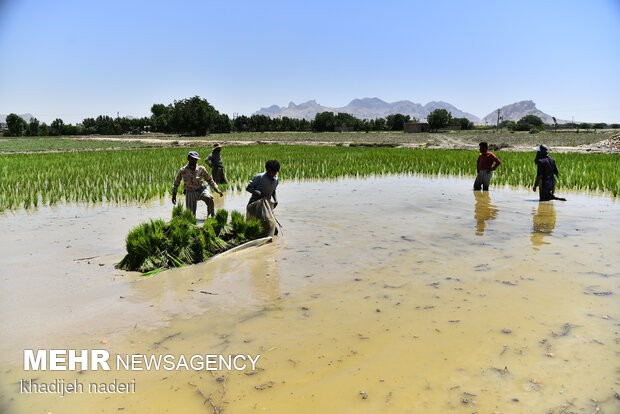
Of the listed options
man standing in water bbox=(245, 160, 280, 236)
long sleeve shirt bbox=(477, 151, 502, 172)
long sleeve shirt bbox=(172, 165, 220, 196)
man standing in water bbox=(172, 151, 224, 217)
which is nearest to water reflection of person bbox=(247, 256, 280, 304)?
man standing in water bbox=(245, 160, 280, 236)

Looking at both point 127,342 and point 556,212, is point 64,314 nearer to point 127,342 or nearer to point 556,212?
point 127,342

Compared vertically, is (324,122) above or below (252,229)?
above

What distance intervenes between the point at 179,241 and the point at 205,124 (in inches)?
2202

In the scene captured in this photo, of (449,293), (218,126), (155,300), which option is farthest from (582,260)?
(218,126)

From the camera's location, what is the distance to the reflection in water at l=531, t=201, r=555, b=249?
5.50 metres

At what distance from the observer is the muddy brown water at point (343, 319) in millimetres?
2287

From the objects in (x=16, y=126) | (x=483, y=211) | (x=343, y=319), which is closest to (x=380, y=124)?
(x=16, y=126)

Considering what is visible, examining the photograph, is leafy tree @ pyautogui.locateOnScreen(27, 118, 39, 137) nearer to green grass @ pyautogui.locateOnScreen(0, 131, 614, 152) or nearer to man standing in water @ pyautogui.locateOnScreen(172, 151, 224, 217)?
green grass @ pyautogui.locateOnScreen(0, 131, 614, 152)

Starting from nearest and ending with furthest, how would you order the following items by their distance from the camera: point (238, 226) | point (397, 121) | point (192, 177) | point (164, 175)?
point (238, 226) < point (192, 177) < point (164, 175) < point (397, 121)

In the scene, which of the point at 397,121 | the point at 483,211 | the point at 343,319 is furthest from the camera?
the point at 397,121

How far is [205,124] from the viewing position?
57344 millimetres

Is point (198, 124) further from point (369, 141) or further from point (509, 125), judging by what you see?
point (509, 125)

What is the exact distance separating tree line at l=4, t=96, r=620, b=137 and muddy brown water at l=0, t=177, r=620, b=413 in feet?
184

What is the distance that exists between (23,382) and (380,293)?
271 cm
